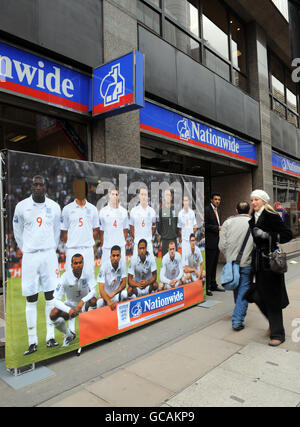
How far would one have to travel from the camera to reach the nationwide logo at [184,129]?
7.71m

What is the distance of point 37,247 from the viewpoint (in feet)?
10.9

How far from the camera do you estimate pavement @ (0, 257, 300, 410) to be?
270cm

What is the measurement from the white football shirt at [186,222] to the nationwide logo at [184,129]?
2.86m

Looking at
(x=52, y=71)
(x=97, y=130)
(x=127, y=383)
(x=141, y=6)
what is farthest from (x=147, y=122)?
(x=127, y=383)

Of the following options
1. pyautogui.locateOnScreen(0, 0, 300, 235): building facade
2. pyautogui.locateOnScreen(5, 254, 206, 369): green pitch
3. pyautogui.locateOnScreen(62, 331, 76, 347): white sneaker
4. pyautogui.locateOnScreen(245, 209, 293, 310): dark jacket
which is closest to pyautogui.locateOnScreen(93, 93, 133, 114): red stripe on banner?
pyautogui.locateOnScreen(0, 0, 300, 235): building facade

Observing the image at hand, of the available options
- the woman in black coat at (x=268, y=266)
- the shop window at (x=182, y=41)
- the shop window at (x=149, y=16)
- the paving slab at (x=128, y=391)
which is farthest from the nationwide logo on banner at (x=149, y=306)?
the shop window at (x=182, y=41)

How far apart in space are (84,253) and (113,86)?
2974 millimetres

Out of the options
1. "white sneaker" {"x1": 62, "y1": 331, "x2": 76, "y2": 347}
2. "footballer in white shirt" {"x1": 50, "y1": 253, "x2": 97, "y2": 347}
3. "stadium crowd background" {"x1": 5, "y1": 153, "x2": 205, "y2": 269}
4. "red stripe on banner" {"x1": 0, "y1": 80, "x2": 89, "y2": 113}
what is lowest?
"white sneaker" {"x1": 62, "y1": 331, "x2": 76, "y2": 347}

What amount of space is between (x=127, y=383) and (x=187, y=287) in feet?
8.24

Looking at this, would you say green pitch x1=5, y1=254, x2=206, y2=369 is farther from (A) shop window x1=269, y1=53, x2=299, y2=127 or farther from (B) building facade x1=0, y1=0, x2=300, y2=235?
(A) shop window x1=269, y1=53, x2=299, y2=127

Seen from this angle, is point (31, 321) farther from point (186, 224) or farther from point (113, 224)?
point (186, 224)

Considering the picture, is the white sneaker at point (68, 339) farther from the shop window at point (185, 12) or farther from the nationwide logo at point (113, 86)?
the shop window at point (185, 12)

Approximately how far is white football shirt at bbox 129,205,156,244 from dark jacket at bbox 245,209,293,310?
150cm

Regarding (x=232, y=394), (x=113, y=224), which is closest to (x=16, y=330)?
(x=113, y=224)
